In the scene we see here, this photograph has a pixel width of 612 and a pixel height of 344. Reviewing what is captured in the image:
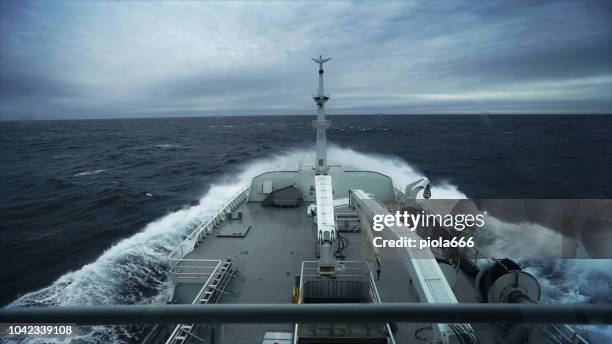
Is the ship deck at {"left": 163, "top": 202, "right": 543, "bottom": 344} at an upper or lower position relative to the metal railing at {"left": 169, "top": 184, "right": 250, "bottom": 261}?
lower

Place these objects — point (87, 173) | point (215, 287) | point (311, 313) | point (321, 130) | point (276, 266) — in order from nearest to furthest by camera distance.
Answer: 1. point (311, 313)
2. point (215, 287)
3. point (276, 266)
4. point (321, 130)
5. point (87, 173)

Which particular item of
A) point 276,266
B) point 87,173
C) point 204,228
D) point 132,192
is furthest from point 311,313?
point 87,173

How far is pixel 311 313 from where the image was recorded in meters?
1.73

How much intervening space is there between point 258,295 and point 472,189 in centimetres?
3106

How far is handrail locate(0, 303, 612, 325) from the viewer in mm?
1706

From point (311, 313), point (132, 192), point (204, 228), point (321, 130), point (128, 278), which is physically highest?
point (321, 130)

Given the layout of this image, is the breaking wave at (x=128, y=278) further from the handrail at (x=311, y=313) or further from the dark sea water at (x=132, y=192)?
the handrail at (x=311, y=313)

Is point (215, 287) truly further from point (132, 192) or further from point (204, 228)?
point (132, 192)

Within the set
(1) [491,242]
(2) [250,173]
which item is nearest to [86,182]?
(2) [250,173]

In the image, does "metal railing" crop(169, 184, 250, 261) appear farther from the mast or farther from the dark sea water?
the mast

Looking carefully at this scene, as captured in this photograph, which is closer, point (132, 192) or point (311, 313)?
point (311, 313)

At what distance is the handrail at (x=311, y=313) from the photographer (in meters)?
1.71

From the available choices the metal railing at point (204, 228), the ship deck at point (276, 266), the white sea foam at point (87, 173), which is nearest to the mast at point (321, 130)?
the ship deck at point (276, 266)

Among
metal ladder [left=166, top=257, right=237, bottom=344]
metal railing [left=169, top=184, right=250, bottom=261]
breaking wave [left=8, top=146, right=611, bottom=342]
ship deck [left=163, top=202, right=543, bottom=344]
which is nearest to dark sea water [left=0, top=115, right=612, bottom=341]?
breaking wave [left=8, top=146, right=611, bottom=342]
